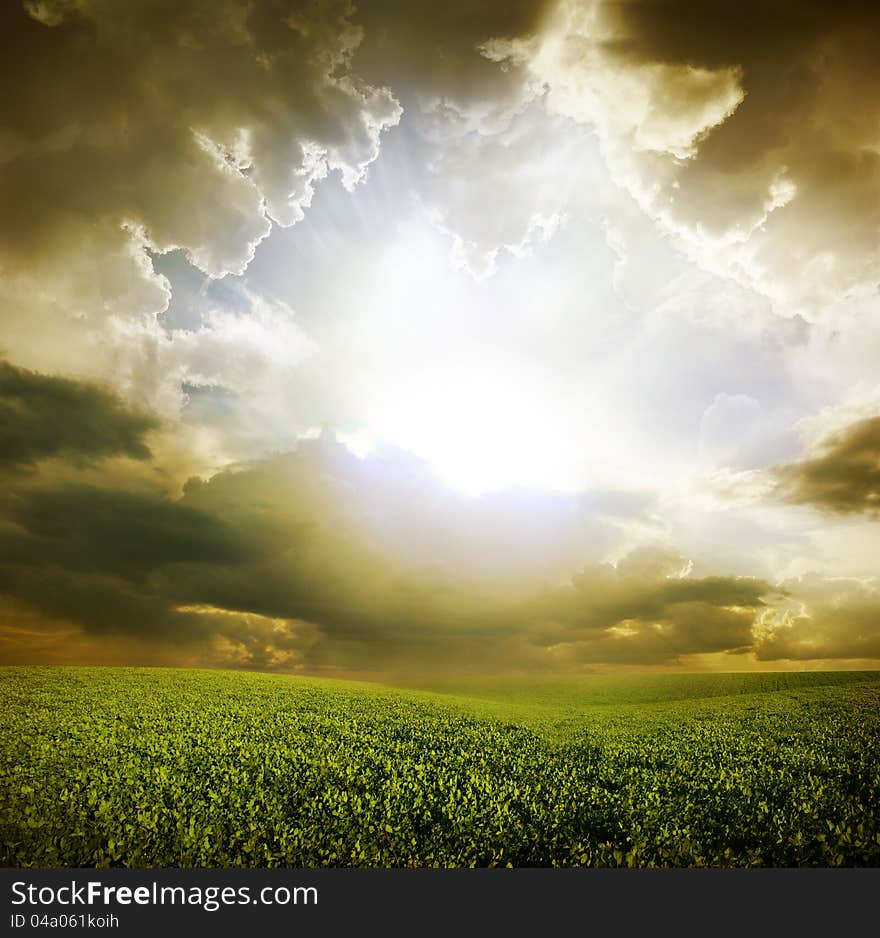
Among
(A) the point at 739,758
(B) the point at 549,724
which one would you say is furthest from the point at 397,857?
(B) the point at 549,724

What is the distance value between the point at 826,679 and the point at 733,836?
75.5 metres

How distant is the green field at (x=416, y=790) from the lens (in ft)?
41.1

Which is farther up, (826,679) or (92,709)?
(92,709)

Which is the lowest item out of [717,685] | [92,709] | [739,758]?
[717,685]

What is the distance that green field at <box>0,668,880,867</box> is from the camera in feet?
41.1

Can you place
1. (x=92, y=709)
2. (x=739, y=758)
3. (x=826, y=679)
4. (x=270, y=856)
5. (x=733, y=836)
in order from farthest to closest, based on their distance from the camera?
(x=826, y=679)
(x=92, y=709)
(x=739, y=758)
(x=733, y=836)
(x=270, y=856)

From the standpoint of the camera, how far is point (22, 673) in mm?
43844

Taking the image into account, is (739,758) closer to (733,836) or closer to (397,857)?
(733,836)

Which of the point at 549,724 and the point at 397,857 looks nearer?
the point at 397,857

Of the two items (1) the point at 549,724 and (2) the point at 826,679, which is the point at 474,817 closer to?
(1) the point at 549,724

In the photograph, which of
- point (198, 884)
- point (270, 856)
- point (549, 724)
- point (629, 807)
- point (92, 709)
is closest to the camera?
point (198, 884)

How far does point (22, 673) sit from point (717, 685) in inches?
3401

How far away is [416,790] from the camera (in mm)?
15781

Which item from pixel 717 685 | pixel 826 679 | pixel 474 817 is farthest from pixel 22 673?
pixel 826 679
